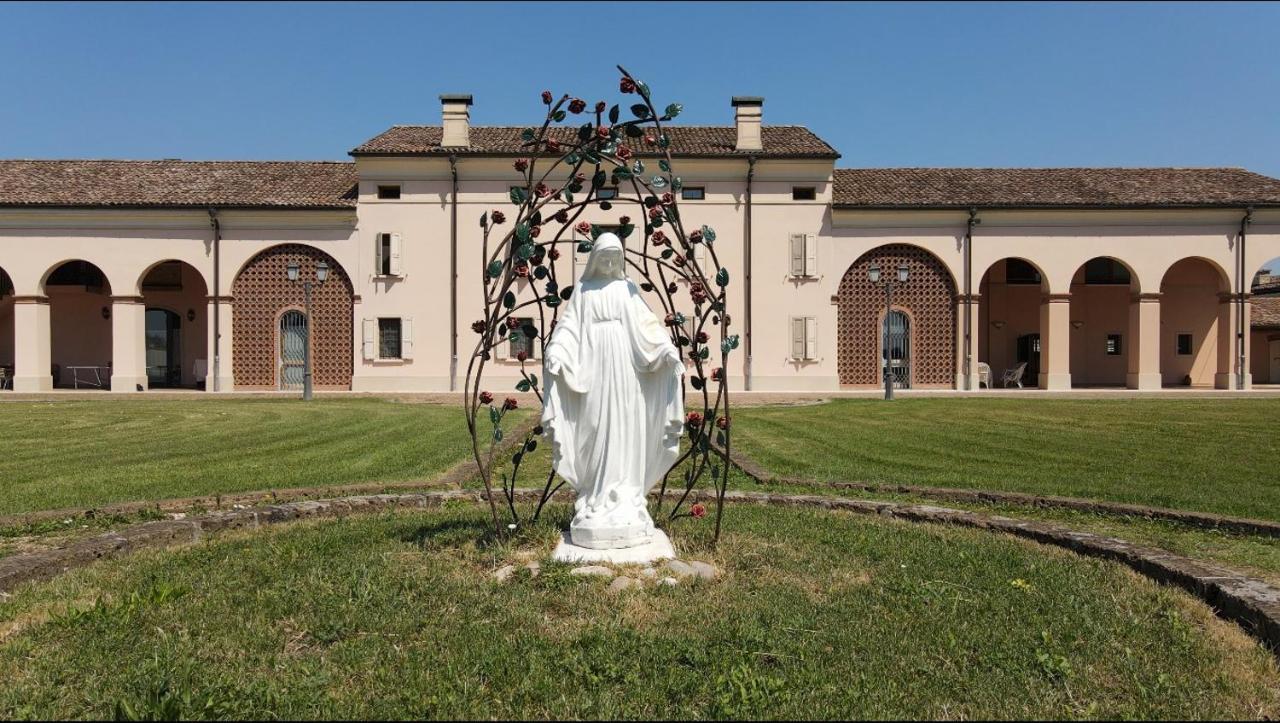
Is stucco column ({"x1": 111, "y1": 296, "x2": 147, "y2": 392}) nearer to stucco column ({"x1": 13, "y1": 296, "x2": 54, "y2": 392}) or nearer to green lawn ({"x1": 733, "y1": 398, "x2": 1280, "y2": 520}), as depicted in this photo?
stucco column ({"x1": 13, "y1": 296, "x2": 54, "y2": 392})

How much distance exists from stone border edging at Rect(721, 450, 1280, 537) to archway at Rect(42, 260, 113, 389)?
25943mm

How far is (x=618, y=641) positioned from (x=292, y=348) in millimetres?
23506

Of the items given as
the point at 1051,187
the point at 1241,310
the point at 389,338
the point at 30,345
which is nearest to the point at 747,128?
the point at 1051,187

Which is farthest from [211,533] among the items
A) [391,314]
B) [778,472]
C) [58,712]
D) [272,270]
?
[272,270]

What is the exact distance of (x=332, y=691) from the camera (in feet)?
10.3

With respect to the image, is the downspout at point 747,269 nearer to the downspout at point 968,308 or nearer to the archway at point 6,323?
the downspout at point 968,308

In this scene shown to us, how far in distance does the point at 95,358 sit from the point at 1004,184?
1217 inches

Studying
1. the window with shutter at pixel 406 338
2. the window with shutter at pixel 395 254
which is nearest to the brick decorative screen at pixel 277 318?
the window with shutter at pixel 395 254

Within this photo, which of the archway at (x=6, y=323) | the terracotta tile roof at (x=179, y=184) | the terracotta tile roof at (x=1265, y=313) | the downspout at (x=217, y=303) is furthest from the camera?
the terracotta tile roof at (x=1265, y=313)

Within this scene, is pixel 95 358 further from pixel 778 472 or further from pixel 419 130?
pixel 778 472

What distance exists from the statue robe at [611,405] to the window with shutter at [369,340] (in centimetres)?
2046

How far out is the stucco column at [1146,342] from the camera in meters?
24.4

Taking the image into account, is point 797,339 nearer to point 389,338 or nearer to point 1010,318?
point 1010,318

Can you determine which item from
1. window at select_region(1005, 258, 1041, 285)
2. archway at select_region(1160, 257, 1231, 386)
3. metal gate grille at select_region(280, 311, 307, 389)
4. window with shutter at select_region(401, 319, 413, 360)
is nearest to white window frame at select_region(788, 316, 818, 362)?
window at select_region(1005, 258, 1041, 285)
